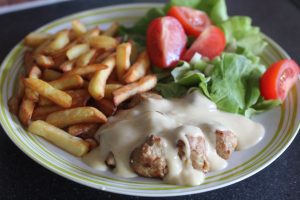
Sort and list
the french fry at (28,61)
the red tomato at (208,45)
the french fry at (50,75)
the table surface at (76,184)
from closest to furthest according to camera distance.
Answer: the table surface at (76,184)
the french fry at (50,75)
the french fry at (28,61)
the red tomato at (208,45)

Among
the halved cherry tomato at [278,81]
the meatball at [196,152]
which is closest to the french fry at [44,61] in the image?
the meatball at [196,152]

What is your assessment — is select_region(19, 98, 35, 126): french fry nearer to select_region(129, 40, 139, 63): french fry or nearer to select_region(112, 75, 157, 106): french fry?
select_region(112, 75, 157, 106): french fry

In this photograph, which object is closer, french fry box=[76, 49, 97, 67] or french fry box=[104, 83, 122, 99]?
french fry box=[104, 83, 122, 99]

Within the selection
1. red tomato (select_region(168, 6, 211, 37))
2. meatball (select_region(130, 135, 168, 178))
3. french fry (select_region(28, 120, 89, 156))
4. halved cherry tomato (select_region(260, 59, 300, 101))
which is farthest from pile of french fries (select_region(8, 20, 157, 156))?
halved cherry tomato (select_region(260, 59, 300, 101))

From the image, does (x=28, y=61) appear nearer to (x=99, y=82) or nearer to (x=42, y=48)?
(x=42, y=48)

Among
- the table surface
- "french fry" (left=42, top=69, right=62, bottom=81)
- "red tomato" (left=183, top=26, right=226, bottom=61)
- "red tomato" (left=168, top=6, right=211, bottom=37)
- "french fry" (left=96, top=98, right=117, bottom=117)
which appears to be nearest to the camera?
the table surface

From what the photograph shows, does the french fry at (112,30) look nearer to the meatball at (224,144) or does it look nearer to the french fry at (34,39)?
the french fry at (34,39)

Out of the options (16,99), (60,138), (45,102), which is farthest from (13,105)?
(60,138)
